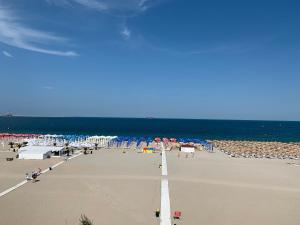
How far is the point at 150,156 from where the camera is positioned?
3847 cm

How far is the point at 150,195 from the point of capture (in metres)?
21.0

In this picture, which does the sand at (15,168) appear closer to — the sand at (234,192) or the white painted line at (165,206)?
the white painted line at (165,206)

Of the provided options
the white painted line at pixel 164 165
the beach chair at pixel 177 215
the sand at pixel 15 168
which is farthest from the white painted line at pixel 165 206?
the sand at pixel 15 168

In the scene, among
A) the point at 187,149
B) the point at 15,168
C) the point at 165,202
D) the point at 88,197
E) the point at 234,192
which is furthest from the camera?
the point at 187,149

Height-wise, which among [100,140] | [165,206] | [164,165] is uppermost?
[100,140]

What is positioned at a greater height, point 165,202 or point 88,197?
point 88,197

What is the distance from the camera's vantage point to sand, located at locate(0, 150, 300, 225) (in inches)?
673

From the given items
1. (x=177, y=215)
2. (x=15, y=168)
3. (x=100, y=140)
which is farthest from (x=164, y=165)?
(x=100, y=140)

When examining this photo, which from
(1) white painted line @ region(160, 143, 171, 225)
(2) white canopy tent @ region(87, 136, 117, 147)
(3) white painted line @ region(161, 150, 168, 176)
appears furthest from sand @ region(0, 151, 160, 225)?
(2) white canopy tent @ region(87, 136, 117, 147)

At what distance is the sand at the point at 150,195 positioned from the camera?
17094 mm

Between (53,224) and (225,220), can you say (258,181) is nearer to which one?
(225,220)

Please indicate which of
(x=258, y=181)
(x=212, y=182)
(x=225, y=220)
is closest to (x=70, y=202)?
(x=225, y=220)

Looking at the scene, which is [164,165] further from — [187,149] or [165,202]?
[165,202]

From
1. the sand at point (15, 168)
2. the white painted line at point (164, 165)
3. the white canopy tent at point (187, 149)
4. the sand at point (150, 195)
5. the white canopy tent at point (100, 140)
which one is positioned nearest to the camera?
the sand at point (150, 195)
